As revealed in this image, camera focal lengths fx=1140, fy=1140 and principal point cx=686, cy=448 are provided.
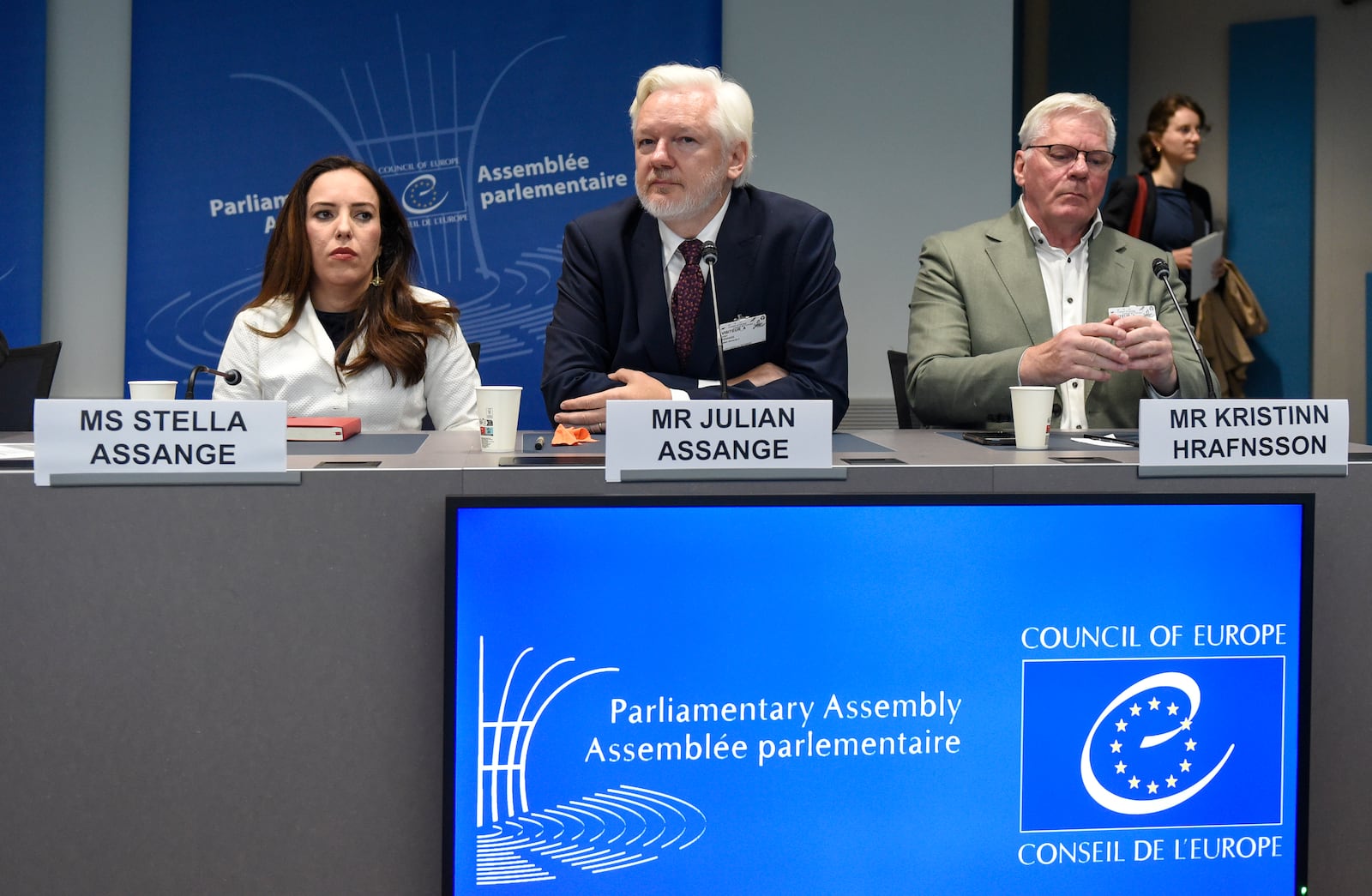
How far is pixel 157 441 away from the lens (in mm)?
1175

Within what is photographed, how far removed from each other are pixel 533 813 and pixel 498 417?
475mm

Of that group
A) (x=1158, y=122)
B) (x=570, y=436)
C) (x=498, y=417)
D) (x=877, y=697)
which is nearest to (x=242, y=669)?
(x=498, y=417)

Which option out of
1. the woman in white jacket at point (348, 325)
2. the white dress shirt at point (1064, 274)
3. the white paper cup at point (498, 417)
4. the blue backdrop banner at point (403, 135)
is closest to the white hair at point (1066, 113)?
the white dress shirt at point (1064, 274)

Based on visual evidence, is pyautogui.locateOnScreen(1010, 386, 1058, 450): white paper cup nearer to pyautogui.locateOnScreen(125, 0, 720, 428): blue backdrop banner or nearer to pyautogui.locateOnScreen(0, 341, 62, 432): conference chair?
pyautogui.locateOnScreen(0, 341, 62, 432): conference chair

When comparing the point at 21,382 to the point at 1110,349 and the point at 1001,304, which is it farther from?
the point at 1110,349

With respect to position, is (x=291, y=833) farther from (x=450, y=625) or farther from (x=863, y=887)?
(x=863, y=887)

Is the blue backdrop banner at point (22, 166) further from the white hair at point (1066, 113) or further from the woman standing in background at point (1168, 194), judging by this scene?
the woman standing in background at point (1168, 194)

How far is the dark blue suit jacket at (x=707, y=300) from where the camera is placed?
228 centimetres

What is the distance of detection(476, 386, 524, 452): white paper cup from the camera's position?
54.9 inches

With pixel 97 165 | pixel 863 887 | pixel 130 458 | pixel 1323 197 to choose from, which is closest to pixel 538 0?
pixel 97 165

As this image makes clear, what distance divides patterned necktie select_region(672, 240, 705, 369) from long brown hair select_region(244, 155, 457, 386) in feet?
1.79

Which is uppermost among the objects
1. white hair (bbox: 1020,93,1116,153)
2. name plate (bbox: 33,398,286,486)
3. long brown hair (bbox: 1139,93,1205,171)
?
long brown hair (bbox: 1139,93,1205,171)

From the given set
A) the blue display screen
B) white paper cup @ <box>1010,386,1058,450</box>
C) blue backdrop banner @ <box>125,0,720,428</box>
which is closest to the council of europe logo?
the blue display screen

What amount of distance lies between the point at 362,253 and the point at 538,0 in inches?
68.9
